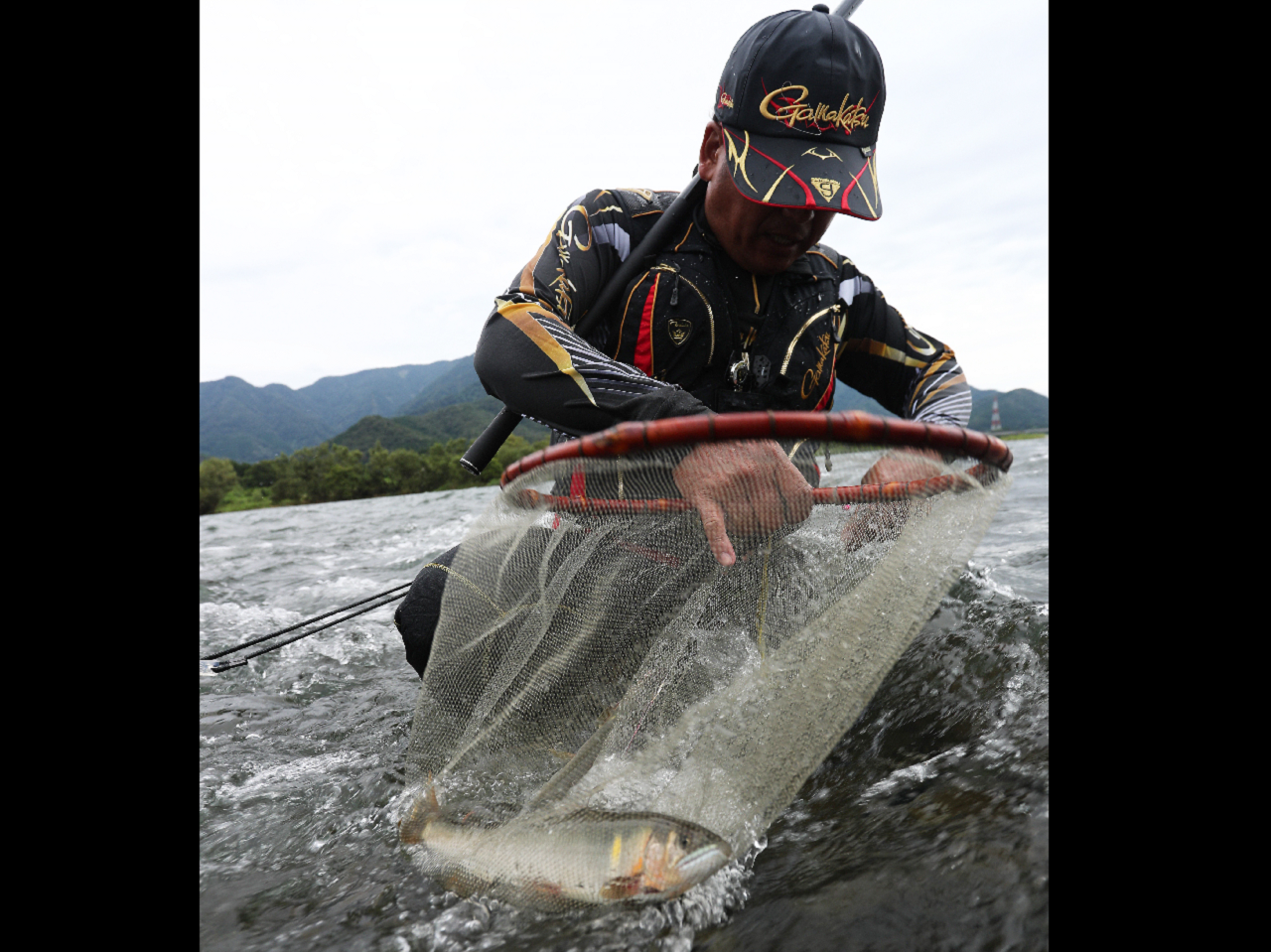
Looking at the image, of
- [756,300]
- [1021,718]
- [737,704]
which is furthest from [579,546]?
[1021,718]

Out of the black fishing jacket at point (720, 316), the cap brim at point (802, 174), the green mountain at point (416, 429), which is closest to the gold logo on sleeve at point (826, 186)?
the cap brim at point (802, 174)

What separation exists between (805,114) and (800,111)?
17mm

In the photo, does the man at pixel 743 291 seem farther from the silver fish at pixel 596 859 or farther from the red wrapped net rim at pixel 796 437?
the silver fish at pixel 596 859

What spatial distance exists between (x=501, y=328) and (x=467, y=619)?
747mm

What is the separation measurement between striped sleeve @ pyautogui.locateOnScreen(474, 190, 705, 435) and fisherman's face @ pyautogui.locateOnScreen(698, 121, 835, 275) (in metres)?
0.40

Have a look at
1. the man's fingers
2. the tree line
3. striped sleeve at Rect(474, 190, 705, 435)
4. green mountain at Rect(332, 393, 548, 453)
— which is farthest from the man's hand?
green mountain at Rect(332, 393, 548, 453)

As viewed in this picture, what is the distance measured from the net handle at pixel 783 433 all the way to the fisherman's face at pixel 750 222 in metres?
1.06

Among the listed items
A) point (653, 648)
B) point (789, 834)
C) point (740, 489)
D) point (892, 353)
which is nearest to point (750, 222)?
point (892, 353)

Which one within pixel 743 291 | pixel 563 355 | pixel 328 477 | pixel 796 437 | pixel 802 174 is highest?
pixel 802 174

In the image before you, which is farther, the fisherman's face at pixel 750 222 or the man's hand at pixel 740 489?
the fisherman's face at pixel 750 222

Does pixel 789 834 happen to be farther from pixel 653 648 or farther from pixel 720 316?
pixel 720 316

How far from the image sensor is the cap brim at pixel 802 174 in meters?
1.90

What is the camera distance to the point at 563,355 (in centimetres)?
164

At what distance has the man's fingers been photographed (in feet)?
4.23
